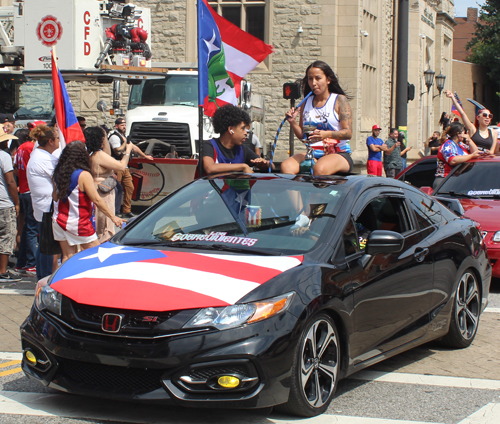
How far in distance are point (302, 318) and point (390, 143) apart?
17.2m

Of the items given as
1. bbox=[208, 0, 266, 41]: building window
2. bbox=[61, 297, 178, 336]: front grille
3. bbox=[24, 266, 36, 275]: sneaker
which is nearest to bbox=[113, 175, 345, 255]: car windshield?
bbox=[61, 297, 178, 336]: front grille

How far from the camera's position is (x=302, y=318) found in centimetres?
422

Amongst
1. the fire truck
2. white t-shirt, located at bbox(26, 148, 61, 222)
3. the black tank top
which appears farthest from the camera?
the fire truck

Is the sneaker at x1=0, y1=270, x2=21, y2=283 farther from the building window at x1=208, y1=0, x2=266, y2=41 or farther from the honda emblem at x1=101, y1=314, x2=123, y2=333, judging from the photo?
the building window at x1=208, y1=0, x2=266, y2=41

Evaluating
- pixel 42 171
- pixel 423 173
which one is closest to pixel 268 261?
pixel 42 171

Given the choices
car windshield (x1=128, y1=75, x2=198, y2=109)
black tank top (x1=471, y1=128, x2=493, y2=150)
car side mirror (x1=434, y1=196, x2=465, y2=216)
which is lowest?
car side mirror (x1=434, y1=196, x2=465, y2=216)

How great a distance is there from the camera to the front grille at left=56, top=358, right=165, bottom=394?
406cm

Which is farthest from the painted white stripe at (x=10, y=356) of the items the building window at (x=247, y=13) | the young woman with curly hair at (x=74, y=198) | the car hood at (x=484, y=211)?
the building window at (x=247, y=13)

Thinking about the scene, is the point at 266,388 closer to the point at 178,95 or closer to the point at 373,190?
the point at 373,190

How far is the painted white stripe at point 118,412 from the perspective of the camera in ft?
14.3

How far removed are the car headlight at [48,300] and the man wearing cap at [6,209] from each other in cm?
466

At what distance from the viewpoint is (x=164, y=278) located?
14.2 feet

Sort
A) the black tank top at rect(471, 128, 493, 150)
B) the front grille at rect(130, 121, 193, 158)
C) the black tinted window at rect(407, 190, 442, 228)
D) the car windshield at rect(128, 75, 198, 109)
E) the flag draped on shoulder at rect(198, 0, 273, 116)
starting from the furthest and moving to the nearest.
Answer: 1. the car windshield at rect(128, 75, 198, 109)
2. the front grille at rect(130, 121, 193, 158)
3. the black tank top at rect(471, 128, 493, 150)
4. the flag draped on shoulder at rect(198, 0, 273, 116)
5. the black tinted window at rect(407, 190, 442, 228)

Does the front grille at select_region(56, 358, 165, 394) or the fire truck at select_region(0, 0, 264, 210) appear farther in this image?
the fire truck at select_region(0, 0, 264, 210)
